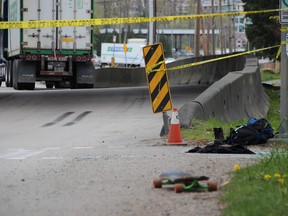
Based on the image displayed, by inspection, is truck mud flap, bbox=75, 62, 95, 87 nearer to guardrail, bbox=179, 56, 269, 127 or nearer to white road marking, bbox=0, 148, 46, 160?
guardrail, bbox=179, 56, 269, 127

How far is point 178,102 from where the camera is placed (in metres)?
23.8

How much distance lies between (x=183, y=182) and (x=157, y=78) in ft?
21.8

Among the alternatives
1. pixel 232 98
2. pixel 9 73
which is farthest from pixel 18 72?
pixel 232 98

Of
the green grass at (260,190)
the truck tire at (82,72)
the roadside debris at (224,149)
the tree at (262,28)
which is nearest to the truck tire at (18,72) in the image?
the truck tire at (82,72)

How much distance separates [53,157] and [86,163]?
115 centimetres

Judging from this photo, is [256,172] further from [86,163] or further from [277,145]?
[277,145]

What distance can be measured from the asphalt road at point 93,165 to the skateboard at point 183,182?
85 millimetres

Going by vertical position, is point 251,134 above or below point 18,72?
below

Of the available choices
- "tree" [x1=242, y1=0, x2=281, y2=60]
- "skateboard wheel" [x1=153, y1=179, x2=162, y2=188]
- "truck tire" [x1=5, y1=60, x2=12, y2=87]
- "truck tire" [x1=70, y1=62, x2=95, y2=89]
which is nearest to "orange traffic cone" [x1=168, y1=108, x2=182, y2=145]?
"skateboard wheel" [x1=153, y1=179, x2=162, y2=188]

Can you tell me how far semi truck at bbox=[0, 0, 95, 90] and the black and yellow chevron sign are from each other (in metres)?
14.1

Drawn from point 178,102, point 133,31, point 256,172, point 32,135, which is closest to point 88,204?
point 256,172

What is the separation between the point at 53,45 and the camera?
96.3ft

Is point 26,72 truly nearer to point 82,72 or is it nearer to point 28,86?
point 82,72

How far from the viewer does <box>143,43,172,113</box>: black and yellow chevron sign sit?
48.4 ft
